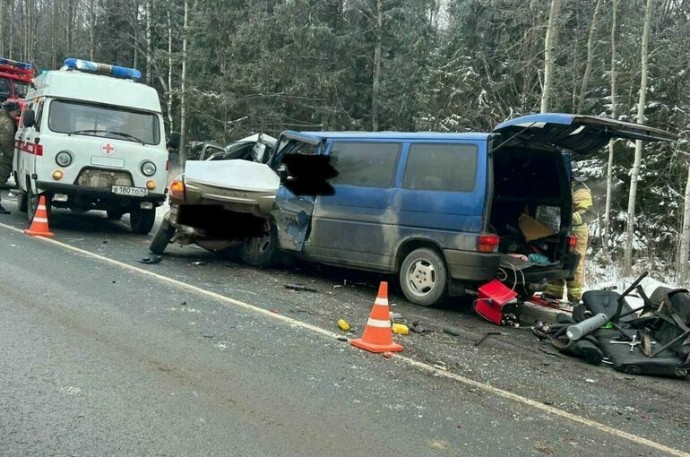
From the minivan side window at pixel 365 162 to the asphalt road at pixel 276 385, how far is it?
1.64m

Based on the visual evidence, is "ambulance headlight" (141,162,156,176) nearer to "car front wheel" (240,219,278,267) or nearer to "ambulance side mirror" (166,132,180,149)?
"ambulance side mirror" (166,132,180,149)

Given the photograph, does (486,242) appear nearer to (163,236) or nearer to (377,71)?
(163,236)

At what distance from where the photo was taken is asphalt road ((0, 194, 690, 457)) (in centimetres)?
352

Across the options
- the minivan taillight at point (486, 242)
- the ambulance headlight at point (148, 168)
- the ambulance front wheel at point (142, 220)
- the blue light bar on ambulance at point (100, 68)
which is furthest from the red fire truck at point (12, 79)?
the minivan taillight at point (486, 242)

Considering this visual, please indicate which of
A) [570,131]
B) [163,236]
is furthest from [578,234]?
[163,236]

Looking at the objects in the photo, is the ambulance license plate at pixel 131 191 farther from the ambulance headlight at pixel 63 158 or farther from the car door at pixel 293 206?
the car door at pixel 293 206

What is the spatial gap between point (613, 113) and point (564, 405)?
1489 centimetres

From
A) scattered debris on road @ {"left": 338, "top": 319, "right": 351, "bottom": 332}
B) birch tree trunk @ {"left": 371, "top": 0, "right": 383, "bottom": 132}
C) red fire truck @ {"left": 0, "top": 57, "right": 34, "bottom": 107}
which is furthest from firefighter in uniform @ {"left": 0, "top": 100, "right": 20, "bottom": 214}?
birch tree trunk @ {"left": 371, "top": 0, "right": 383, "bottom": 132}

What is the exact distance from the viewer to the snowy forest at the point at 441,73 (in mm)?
17766

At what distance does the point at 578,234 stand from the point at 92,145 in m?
7.52

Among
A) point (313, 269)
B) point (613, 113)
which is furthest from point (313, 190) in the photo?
point (613, 113)

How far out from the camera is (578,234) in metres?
8.30

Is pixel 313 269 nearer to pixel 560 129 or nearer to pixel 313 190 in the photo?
pixel 313 190

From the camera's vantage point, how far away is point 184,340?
203 inches
